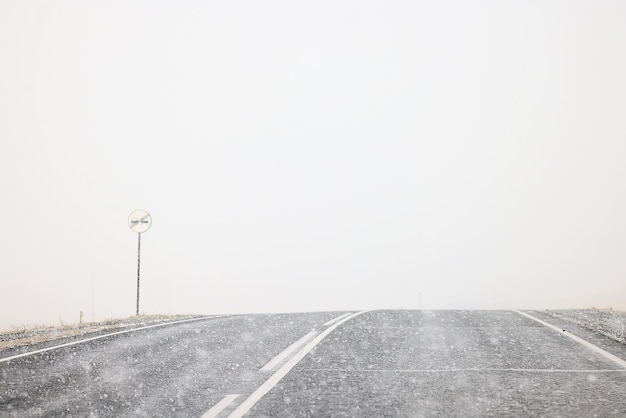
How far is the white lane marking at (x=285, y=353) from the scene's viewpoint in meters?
7.47

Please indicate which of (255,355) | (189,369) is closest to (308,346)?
(255,355)

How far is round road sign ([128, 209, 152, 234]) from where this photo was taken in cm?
2116

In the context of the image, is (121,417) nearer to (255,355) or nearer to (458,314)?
(255,355)

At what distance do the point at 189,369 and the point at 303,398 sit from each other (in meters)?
2.14

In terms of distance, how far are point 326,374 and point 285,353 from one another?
1.70 metres

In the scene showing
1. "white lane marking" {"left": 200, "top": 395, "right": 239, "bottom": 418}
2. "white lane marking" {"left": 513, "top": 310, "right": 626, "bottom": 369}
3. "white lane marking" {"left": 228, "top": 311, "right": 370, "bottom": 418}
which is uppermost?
"white lane marking" {"left": 513, "top": 310, "right": 626, "bottom": 369}

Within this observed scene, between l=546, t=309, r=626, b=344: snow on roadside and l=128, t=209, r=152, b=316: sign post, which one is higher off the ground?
l=128, t=209, r=152, b=316: sign post

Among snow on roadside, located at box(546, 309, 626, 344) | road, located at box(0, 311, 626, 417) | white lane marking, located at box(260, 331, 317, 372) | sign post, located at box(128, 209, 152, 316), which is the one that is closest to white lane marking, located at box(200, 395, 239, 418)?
road, located at box(0, 311, 626, 417)

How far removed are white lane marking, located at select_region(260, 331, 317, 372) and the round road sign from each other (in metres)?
11.8

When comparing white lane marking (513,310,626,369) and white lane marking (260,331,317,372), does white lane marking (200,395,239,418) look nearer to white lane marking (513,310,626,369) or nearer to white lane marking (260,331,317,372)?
white lane marking (260,331,317,372)

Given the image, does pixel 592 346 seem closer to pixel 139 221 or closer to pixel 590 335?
pixel 590 335

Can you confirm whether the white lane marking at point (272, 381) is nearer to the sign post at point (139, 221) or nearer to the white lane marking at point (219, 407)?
the white lane marking at point (219, 407)

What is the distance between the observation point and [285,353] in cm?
855

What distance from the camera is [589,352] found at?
858cm
